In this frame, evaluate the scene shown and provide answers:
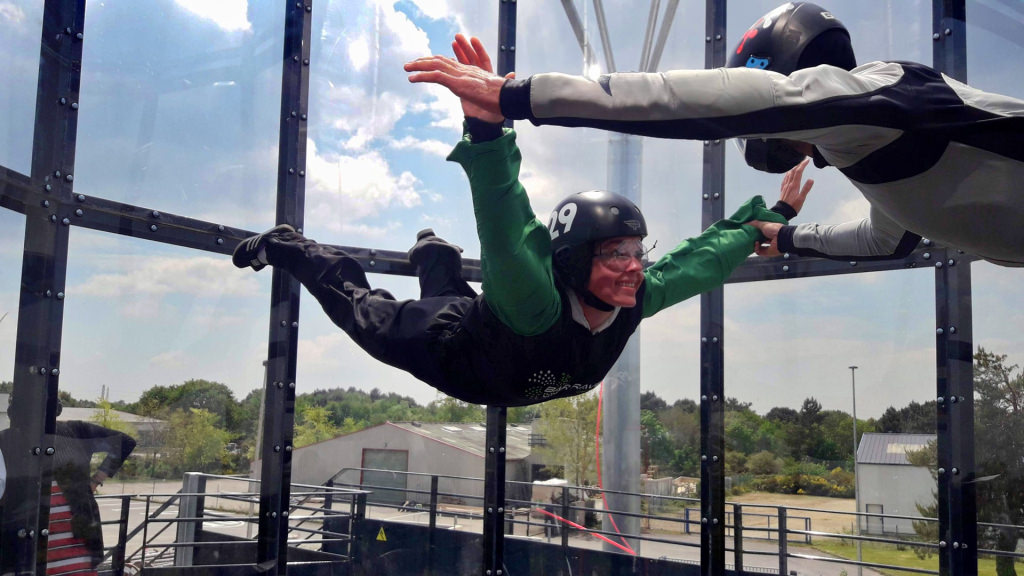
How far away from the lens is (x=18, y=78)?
2496 millimetres

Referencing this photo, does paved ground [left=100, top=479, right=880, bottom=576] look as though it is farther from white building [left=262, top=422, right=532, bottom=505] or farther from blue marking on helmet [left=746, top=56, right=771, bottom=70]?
blue marking on helmet [left=746, top=56, right=771, bottom=70]

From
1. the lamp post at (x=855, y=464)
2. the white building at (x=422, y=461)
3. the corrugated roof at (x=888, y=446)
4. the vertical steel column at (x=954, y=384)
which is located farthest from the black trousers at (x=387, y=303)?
the vertical steel column at (x=954, y=384)

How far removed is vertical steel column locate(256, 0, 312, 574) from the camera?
308 cm

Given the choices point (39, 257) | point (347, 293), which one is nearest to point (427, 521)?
point (347, 293)

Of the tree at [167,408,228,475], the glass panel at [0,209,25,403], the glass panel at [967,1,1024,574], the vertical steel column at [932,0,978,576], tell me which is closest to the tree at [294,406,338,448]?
the tree at [167,408,228,475]

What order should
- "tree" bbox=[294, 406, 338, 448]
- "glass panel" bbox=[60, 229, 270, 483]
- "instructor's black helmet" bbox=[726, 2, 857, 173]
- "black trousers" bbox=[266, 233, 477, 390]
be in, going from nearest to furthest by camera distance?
"instructor's black helmet" bbox=[726, 2, 857, 173] → "black trousers" bbox=[266, 233, 477, 390] → "glass panel" bbox=[60, 229, 270, 483] → "tree" bbox=[294, 406, 338, 448]

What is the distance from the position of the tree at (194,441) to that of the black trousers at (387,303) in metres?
0.77

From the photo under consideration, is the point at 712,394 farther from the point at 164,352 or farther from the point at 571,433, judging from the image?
the point at 164,352

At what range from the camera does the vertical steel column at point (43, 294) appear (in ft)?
8.02

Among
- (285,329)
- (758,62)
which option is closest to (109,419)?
(285,329)

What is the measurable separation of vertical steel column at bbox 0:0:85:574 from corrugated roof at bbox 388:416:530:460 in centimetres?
143

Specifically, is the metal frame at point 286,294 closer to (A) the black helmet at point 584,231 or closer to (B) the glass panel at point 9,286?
(B) the glass panel at point 9,286

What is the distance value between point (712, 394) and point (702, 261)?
90 centimetres

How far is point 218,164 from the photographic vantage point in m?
3.16
